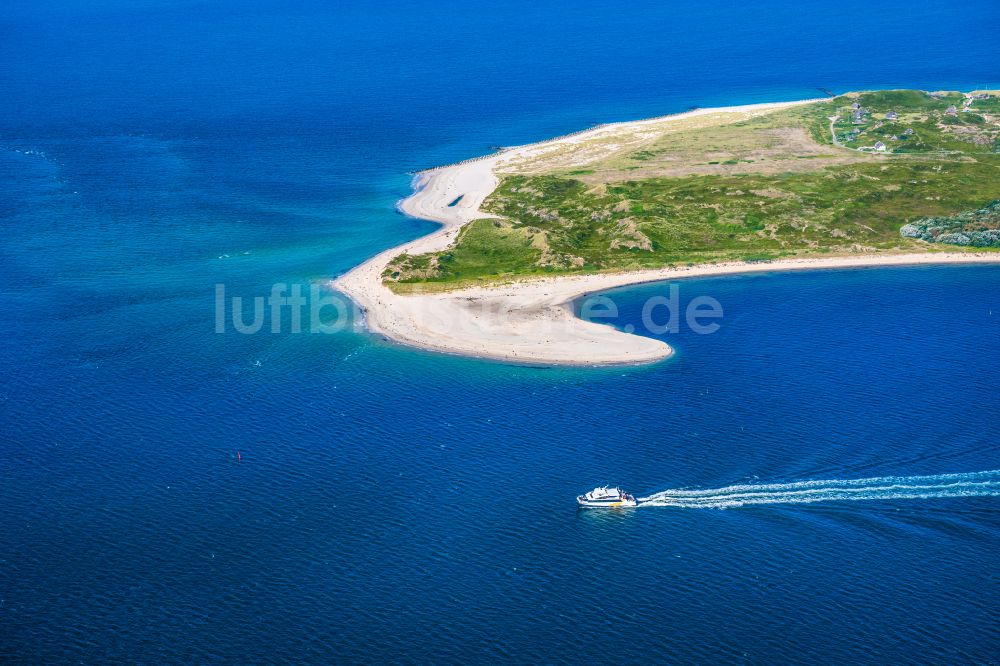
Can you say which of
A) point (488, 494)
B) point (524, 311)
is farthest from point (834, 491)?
point (524, 311)

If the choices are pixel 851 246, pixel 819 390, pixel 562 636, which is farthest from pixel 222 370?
pixel 851 246

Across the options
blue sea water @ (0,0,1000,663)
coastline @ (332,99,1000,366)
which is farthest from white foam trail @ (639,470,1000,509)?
coastline @ (332,99,1000,366)

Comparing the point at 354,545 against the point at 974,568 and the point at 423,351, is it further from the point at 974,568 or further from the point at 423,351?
the point at 974,568

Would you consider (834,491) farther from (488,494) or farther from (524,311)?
(524,311)

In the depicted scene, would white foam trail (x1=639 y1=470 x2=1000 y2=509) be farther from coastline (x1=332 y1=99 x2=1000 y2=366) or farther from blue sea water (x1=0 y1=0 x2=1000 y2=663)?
coastline (x1=332 y1=99 x2=1000 y2=366)

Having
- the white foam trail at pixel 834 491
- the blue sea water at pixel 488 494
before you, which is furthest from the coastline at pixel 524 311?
the white foam trail at pixel 834 491

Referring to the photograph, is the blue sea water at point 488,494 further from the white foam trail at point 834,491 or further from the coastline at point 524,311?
the coastline at point 524,311
